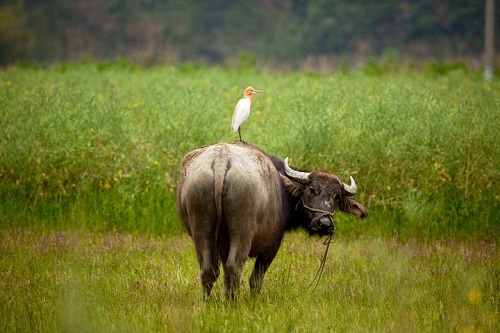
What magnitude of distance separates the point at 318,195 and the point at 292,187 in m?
0.29

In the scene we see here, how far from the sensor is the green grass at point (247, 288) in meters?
6.53

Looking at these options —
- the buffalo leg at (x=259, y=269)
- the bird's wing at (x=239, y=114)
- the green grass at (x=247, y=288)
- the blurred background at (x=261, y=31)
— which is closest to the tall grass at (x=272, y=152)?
the green grass at (x=247, y=288)

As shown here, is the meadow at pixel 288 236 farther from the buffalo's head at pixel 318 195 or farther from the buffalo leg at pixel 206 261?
the buffalo's head at pixel 318 195

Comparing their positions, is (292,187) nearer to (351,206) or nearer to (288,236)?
(351,206)

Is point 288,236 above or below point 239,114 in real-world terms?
below

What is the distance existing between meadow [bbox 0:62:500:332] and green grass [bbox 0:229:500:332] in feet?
0.09

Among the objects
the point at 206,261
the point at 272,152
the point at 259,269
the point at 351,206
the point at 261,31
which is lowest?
the point at 259,269

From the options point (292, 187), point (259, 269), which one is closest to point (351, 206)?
point (292, 187)

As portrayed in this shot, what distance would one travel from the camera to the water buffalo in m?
6.70

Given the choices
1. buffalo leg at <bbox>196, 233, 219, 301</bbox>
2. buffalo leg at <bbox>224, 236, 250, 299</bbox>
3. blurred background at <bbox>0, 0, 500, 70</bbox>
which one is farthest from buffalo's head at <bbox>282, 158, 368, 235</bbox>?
blurred background at <bbox>0, 0, 500, 70</bbox>

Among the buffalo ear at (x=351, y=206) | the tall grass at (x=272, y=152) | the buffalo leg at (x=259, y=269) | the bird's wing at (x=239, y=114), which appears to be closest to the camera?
the buffalo leg at (x=259, y=269)

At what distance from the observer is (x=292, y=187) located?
7.87m

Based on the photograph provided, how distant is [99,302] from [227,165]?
1722 millimetres

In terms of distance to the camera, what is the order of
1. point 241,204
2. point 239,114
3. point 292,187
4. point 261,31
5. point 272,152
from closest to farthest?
point 241,204, point 292,187, point 239,114, point 272,152, point 261,31
